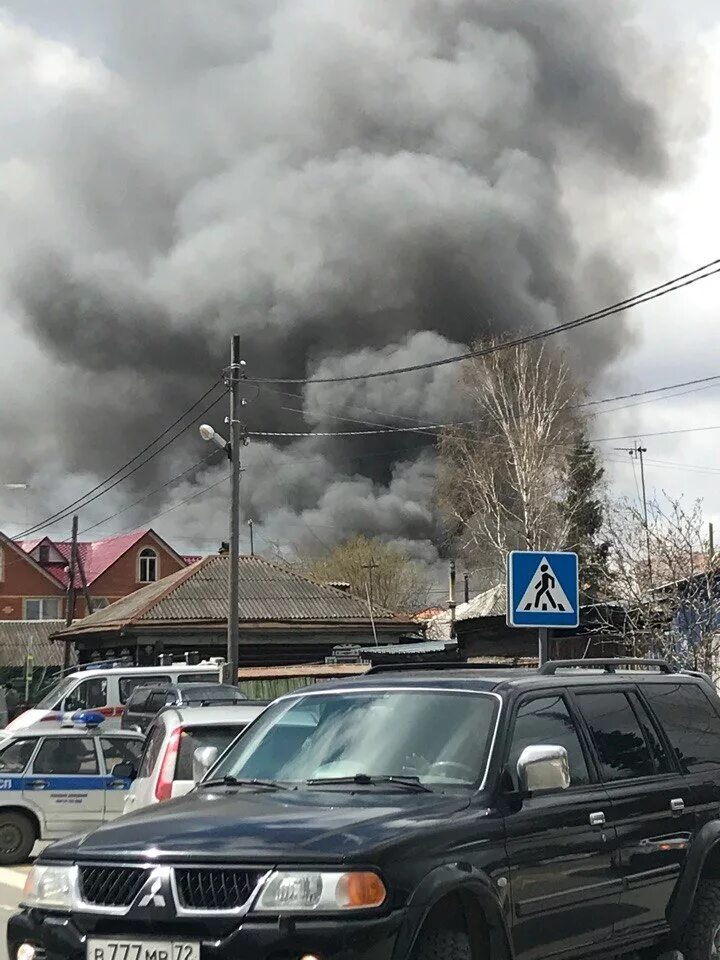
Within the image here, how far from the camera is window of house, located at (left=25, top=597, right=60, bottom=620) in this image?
81688mm

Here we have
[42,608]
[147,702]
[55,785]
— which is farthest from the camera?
[42,608]

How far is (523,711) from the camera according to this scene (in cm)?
650

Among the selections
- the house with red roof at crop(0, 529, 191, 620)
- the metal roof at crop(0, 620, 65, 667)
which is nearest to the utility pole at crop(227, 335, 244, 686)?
the metal roof at crop(0, 620, 65, 667)

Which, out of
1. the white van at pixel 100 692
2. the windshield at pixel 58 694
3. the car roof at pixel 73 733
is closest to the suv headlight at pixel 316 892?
the car roof at pixel 73 733

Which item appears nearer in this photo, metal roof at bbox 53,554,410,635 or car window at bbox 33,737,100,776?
car window at bbox 33,737,100,776

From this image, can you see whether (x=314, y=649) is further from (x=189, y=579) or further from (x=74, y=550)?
(x=74, y=550)

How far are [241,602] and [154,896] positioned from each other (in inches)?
1323

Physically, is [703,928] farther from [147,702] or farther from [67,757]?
[147,702]

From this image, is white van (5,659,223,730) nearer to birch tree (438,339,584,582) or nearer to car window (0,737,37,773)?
car window (0,737,37,773)

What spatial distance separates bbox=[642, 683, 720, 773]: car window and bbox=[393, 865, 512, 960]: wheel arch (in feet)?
6.75

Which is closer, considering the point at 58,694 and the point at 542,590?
the point at 542,590

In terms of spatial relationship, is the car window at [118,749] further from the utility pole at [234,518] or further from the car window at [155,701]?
the utility pole at [234,518]

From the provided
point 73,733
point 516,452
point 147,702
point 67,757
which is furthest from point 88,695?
point 516,452

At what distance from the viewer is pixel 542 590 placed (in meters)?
12.1
